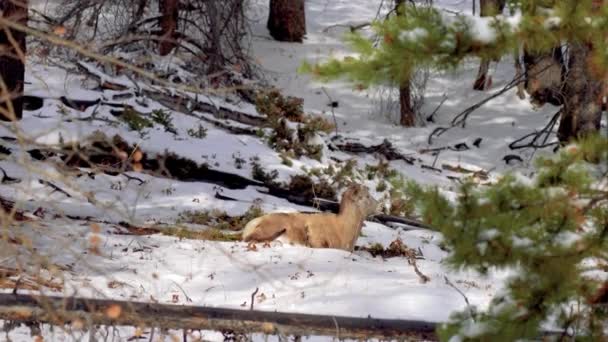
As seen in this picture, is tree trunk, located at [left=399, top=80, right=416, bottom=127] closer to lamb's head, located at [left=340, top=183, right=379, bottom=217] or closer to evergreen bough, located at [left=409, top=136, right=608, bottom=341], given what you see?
lamb's head, located at [left=340, top=183, right=379, bottom=217]

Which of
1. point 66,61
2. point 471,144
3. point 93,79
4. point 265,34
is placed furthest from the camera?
point 265,34

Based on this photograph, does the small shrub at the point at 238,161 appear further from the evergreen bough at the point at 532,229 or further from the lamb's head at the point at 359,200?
the evergreen bough at the point at 532,229

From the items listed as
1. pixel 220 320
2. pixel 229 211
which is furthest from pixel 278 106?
pixel 220 320

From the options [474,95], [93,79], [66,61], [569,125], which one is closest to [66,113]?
[93,79]

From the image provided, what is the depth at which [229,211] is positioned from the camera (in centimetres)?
1008

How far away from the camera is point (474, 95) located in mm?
19203

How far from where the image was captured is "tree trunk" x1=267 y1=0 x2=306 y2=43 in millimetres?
21016

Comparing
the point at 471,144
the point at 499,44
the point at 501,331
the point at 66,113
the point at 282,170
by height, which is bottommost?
the point at 471,144

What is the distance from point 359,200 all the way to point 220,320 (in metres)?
4.20

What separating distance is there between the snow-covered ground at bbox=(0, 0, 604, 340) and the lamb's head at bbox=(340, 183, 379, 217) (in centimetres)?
44

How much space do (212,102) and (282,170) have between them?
2.42 m

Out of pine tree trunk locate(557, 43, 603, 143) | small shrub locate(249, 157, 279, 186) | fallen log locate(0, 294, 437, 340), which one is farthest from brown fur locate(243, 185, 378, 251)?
pine tree trunk locate(557, 43, 603, 143)

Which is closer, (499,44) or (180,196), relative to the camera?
(499,44)

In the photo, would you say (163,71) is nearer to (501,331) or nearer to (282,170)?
(282,170)
